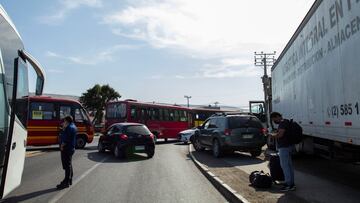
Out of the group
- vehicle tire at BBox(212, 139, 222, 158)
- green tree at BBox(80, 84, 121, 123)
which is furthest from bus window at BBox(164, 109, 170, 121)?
green tree at BBox(80, 84, 121, 123)

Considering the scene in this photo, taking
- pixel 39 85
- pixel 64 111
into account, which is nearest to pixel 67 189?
pixel 39 85

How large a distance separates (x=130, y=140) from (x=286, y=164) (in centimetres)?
905

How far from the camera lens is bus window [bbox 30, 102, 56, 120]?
20141 millimetres

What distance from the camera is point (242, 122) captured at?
16.2 meters

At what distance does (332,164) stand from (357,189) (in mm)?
5035

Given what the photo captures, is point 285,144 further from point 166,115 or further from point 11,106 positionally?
point 166,115

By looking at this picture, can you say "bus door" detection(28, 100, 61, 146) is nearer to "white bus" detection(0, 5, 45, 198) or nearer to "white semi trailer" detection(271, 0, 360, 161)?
"white semi trailer" detection(271, 0, 360, 161)

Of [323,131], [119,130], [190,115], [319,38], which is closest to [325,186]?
[323,131]

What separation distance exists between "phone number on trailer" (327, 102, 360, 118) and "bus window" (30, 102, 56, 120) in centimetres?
1593

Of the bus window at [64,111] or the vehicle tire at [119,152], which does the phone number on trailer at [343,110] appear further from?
the bus window at [64,111]

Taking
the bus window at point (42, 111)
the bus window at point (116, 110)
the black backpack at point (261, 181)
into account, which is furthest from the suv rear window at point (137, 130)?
the black backpack at point (261, 181)

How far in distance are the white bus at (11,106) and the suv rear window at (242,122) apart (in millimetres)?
10650

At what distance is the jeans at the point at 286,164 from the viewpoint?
8.49 meters

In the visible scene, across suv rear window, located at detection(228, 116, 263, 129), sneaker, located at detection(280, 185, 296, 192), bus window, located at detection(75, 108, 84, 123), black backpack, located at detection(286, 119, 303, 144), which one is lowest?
sneaker, located at detection(280, 185, 296, 192)
